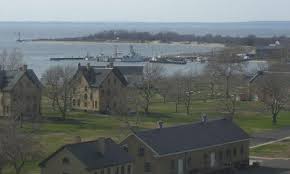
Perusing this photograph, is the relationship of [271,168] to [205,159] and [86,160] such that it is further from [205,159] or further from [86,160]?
[86,160]

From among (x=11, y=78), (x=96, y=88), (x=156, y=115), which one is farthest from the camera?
(x=96, y=88)

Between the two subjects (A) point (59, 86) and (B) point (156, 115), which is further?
(A) point (59, 86)

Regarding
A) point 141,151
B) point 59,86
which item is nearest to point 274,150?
point 141,151

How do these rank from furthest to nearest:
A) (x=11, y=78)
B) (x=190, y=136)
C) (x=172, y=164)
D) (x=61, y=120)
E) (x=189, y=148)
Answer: (x=11, y=78), (x=61, y=120), (x=190, y=136), (x=189, y=148), (x=172, y=164)

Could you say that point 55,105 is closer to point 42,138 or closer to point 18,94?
point 18,94

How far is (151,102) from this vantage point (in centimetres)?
8850

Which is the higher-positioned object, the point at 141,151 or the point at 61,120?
the point at 141,151

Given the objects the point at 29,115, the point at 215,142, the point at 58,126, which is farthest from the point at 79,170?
the point at 29,115

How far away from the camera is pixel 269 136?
201 ft

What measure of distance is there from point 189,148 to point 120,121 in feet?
83.7

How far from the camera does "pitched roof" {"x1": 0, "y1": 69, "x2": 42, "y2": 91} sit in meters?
72.1

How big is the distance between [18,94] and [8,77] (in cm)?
294

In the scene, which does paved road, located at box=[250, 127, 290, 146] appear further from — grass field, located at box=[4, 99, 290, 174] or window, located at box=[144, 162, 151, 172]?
window, located at box=[144, 162, 151, 172]

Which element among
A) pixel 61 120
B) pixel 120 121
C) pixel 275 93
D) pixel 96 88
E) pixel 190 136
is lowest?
pixel 61 120
